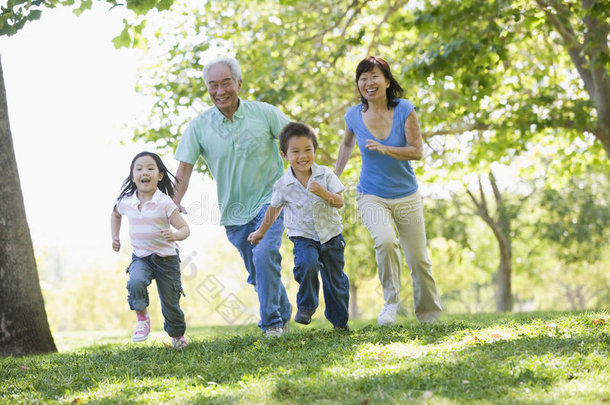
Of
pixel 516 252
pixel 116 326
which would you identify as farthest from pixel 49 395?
pixel 116 326

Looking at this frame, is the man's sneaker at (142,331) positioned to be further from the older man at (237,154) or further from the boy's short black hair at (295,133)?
the boy's short black hair at (295,133)

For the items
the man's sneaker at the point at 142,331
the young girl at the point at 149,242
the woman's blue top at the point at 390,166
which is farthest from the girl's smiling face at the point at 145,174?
the woman's blue top at the point at 390,166

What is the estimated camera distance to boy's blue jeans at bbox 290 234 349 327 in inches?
237

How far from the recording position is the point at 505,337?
18.0 feet

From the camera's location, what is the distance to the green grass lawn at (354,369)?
394cm

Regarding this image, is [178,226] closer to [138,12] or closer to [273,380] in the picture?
[273,380]

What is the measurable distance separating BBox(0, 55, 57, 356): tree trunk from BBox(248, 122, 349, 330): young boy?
2.95 meters

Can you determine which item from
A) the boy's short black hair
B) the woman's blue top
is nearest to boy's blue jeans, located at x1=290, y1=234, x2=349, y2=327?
the woman's blue top

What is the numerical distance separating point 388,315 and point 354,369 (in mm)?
2049

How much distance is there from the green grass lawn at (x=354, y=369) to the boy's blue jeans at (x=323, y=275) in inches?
10.0

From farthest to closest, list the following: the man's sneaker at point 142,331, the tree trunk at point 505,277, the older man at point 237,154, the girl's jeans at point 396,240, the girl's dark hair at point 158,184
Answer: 1. the tree trunk at point 505,277
2. the older man at point 237,154
3. the girl's jeans at point 396,240
4. the girl's dark hair at point 158,184
5. the man's sneaker at point 142,331

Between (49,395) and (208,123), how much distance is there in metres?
3.20

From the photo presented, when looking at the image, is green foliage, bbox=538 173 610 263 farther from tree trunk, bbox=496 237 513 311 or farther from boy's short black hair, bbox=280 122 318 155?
boy's short black hair, bbox=280 122 318 155

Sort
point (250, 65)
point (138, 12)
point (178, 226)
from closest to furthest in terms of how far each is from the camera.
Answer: point (178, 226), point (138, 12), point (250, 65)
